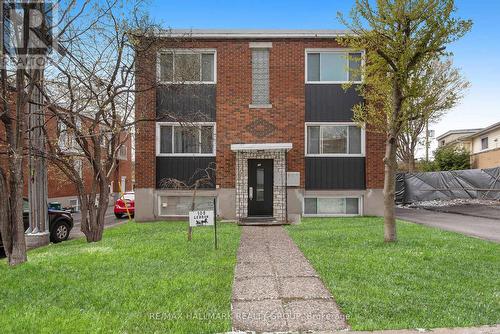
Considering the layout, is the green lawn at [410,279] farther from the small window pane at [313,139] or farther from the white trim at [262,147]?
the small window pane at [313,139]

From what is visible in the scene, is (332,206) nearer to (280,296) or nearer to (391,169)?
(391,169)

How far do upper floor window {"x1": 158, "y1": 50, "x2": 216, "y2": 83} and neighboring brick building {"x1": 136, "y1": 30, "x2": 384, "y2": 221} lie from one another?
6 cm

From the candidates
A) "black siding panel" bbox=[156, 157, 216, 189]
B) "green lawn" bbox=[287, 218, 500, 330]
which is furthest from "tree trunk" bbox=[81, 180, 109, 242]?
"green lawn" bbox=[287, 218, 500, 330]

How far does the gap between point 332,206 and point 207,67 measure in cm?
733

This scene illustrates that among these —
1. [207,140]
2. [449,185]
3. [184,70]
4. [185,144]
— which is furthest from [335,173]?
[449,185]

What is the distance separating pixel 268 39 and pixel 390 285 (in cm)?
1238

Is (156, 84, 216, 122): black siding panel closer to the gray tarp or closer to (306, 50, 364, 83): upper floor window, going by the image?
(306, 50, 364, 83): upper floor window

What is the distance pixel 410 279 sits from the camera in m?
5.85

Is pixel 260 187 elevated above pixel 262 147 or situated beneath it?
situated beneath

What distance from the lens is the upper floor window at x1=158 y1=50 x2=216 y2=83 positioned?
1259 cm

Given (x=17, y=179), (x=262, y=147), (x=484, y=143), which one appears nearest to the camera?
(x=17, y=179)

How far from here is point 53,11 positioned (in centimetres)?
875

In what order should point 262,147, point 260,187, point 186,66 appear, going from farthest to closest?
point 260,187, point 262,147, point 186,66

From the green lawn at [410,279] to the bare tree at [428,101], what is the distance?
9.54ft
